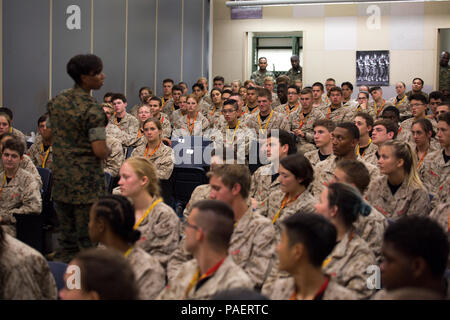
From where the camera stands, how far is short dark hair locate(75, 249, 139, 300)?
174 centimetres

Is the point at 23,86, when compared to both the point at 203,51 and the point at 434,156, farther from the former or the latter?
the point at 203,51

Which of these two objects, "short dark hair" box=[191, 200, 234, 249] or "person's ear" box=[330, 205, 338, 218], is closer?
"short dark hair" box=[191, 200, 234, 249]

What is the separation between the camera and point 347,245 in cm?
260

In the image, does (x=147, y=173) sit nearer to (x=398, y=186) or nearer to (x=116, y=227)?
(x=116, y=227)

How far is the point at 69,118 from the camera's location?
349 centimetres

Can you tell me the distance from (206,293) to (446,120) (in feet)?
11.2

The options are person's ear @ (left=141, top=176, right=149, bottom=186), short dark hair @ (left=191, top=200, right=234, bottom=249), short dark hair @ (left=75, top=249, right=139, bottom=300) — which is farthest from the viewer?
person's ear @ (left=141, top=176, right=149, bottom=186)

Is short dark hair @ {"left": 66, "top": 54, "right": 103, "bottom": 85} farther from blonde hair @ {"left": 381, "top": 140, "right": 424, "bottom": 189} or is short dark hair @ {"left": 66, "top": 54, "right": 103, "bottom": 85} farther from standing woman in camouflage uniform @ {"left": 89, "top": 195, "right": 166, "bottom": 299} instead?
blonde hair @ {"left": 381, "top": 140, "right": 424, "bottom": 189}

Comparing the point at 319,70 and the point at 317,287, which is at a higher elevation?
the point at 319,70

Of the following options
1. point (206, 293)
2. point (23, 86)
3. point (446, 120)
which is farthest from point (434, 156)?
point (23, 86)

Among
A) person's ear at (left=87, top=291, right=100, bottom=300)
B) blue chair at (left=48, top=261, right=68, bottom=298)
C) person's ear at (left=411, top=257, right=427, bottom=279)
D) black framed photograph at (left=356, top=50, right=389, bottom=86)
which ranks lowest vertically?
blue chair at (left=48, top=261, right=68, bottom=298)

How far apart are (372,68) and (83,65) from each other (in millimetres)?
10915

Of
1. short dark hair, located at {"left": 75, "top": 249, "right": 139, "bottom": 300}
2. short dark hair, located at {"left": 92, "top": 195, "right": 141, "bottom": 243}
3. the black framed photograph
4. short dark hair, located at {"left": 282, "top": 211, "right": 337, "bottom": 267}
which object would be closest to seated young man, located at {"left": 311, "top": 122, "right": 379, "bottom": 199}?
short dark hair, located at {"left": 92, "top": 195, "right": 141, "bottom": 243}

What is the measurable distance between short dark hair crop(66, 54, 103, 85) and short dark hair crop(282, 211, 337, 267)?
196cm
